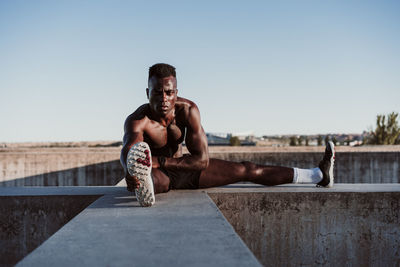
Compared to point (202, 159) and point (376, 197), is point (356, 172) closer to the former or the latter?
point (376, 197)

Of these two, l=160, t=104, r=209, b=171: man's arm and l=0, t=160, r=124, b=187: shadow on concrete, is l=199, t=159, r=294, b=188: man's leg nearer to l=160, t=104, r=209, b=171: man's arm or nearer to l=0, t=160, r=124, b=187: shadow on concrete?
l=160, t=104, r=209, b=171: man's arm

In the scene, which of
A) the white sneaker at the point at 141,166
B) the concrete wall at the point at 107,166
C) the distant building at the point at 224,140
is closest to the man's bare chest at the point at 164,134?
the white sneaker at the point at 141,166

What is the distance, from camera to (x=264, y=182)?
376 centimetres

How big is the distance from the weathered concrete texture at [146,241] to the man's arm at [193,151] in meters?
0.69

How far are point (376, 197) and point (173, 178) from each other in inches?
77.3

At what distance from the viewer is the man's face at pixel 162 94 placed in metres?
3.09

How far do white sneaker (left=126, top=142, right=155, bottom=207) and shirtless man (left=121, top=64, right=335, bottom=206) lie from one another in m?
0.04

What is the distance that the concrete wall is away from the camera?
1085 cm

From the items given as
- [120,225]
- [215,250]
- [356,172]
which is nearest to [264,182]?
[120,225]

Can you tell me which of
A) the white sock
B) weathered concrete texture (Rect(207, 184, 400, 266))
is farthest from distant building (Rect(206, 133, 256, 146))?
weathered concrete texture (Rect(207, 184, 400, 266))

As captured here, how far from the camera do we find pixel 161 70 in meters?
3.13

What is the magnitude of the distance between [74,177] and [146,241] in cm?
1050

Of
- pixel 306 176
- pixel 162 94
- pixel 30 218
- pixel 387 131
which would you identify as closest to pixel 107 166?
pixel 30 218

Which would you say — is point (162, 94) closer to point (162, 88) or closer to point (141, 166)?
point (162, 88)
